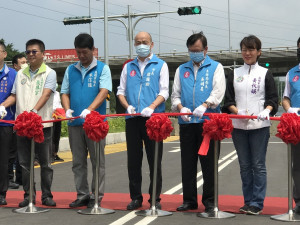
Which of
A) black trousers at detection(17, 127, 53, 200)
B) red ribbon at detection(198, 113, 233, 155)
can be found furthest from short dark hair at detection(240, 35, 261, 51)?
black trousers at detection(17, 127, 53, 200)

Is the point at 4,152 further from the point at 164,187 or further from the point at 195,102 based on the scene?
the point at 164,187

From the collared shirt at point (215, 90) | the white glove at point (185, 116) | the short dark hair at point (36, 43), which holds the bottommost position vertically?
the white glove at point (185, 116)

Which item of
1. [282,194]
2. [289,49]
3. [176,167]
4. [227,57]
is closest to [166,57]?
[227,57]

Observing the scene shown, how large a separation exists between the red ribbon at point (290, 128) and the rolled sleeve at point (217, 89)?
838mm

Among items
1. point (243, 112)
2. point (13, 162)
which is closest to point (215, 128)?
point (243, 112)

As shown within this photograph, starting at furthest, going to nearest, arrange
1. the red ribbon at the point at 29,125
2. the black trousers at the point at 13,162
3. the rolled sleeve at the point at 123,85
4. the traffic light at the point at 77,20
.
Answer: the traffic light at the point at 77,20 < the black trousers at the point at 13,162 < the rolled sleeve at the point at 123,85 < the red ribbon at the point at 29,125

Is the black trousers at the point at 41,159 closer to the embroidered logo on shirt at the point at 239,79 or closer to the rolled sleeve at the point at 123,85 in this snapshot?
the rolled sleeve at the point at 123,85

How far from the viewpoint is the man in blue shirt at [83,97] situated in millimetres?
7539

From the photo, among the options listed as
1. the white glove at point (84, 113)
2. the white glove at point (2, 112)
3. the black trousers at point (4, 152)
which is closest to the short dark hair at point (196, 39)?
the white glove at point (84, 113)

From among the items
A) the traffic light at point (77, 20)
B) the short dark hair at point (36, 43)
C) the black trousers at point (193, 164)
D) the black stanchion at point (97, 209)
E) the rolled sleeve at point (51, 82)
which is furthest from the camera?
the traffic light at point (77, 20)

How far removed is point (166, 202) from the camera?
26.4 feet

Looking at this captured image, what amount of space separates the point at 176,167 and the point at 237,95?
6813 mm

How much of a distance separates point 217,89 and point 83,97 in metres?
1.81

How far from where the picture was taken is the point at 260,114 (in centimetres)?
673
